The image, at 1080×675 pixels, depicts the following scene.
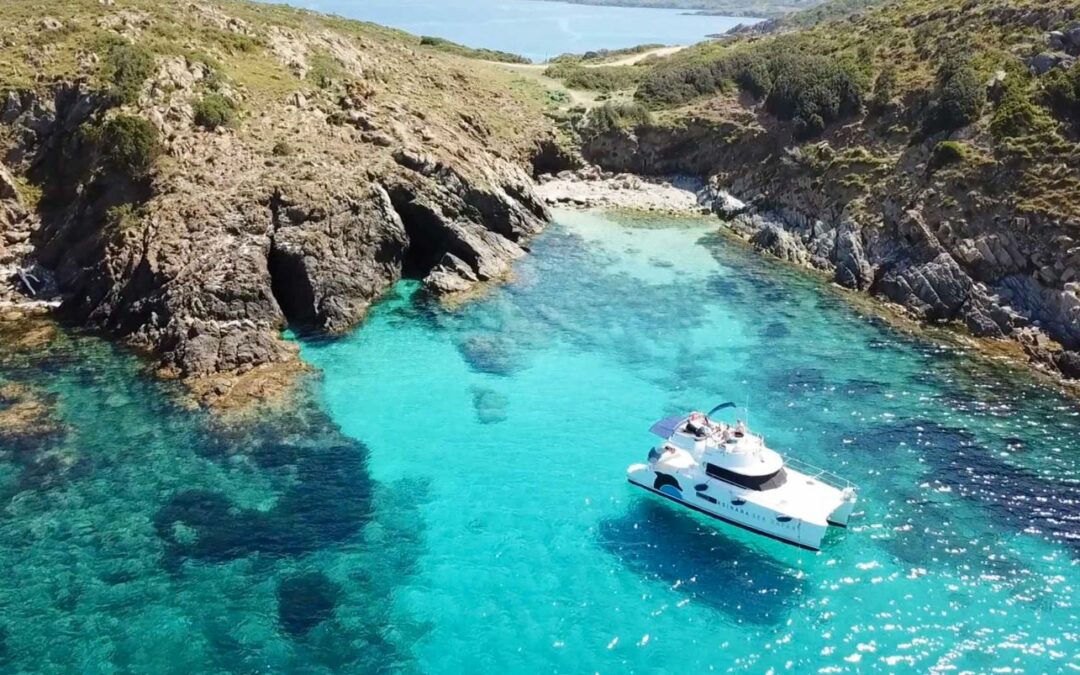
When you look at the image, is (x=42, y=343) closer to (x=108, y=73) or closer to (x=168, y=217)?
(x=168, y=217)

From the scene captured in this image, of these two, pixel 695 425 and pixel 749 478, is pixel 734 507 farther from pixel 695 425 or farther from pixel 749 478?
pixel 695 425

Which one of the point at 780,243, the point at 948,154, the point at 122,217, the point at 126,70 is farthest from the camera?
the point at 780,243

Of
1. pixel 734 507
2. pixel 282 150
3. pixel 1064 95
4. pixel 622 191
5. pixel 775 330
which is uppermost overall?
pixel 1064 95

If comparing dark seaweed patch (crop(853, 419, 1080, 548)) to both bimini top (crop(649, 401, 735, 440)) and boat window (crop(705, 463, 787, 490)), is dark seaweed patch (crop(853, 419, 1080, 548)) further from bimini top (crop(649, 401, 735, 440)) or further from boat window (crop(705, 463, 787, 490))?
bimini top (crop(649, 401, 735, 440))

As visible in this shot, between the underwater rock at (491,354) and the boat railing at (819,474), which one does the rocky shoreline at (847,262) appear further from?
the underwater rock at (491,354)

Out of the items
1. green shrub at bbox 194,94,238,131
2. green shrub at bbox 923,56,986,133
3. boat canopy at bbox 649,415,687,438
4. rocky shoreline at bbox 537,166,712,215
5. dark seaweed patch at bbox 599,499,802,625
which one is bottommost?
dark seaweed patch at bbox 599,499,802,625

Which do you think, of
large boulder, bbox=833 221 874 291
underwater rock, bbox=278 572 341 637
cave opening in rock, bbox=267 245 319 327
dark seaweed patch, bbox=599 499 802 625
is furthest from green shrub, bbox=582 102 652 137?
underwater rock, bbox=278 572 341 637

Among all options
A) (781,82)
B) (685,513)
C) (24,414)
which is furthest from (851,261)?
(24,414)
